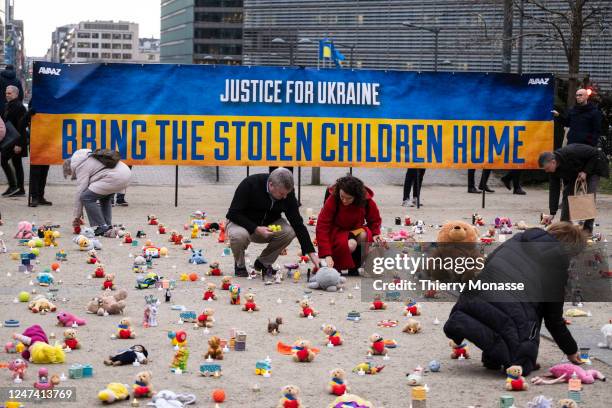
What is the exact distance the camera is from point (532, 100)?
60.2 feet

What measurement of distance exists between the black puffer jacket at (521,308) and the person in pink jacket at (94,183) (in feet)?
25.2

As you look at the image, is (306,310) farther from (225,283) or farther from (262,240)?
(262,240)

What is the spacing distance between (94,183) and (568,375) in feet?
27.5

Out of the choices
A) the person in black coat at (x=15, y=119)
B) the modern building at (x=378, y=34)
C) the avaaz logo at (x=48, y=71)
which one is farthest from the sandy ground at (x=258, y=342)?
the modern building at (x=378, y=34)

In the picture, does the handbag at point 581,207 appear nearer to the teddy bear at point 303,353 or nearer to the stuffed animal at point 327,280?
the stuffed animal at point 327,280

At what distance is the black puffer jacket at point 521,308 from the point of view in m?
7.34

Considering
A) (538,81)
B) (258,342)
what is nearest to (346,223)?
(258,342)

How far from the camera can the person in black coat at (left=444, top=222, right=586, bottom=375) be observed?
734 cm

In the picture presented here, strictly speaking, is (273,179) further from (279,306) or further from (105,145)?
(105,145)

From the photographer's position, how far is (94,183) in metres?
14.3

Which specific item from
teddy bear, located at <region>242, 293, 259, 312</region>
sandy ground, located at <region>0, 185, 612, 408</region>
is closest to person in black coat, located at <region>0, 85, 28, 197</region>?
sandy ground, located at <region>0, 185, 612, 408</region>

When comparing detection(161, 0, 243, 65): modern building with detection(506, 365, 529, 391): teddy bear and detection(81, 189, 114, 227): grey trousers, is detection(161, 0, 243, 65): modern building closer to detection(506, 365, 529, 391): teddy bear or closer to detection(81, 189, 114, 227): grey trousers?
detection(81, 189, 114, 227): grey trousers

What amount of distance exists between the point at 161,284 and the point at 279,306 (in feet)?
4.56

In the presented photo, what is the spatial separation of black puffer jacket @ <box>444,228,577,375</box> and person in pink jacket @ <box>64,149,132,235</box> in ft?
25.2
